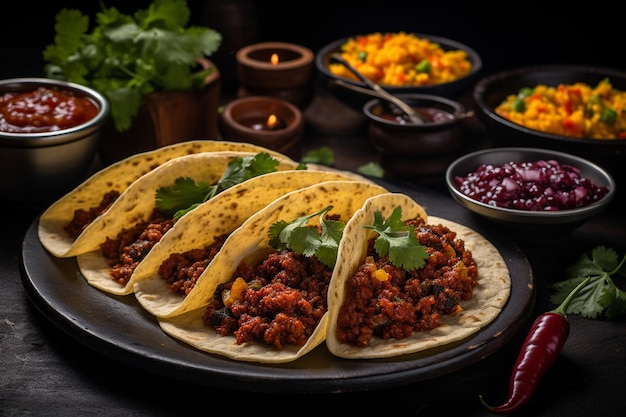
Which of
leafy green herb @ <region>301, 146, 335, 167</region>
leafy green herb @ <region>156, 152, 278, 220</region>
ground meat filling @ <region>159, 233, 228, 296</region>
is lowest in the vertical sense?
leafy green herb @ <region>301, 146, 335, 167</region>

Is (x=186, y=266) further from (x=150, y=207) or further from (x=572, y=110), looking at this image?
(x=572, y=110)

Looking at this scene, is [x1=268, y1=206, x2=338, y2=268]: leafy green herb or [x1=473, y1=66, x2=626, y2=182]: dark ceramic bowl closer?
[x1=268, y1=206, x2=338, y2=268]: leafy green herb

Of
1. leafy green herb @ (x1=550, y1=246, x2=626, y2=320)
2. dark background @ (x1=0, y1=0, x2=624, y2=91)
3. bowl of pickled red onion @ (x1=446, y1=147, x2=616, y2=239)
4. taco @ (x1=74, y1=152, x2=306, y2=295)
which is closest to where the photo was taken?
leafy green herb @ (x1=550, y1=246, x2=626, y2=320)

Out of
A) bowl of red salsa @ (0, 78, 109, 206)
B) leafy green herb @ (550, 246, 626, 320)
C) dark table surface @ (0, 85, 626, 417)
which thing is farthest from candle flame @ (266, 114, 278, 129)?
leafy green herb @ (550, 246, 626, 320)

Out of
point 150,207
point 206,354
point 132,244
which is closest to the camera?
point 206,354

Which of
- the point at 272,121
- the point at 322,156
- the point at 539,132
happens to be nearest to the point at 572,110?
the point at 539,132

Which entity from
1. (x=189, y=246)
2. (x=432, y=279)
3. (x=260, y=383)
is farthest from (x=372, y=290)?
(x=189, y=246)

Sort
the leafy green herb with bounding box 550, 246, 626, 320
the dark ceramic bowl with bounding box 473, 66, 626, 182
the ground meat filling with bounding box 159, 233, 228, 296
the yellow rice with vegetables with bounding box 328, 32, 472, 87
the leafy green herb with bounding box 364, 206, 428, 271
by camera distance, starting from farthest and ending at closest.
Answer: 1. the yellow rice with vegetables with bounding box 328, 32, 472, 87
2. the dark ceramic bowl with bounding box 473, 66, 626, 182
3. the leafy green herb with bounding box 550, 246, 626, 320
4. the ground meat filling with bounding box 159, 233, 228, 296
5. the leafy green herb with bounding box 364, 206, 428, 271

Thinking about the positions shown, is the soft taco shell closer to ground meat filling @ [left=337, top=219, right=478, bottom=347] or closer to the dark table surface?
the dark table surface
